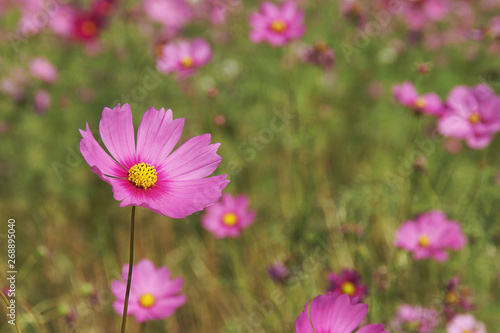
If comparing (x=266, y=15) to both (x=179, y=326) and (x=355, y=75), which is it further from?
(x=179, y=326)

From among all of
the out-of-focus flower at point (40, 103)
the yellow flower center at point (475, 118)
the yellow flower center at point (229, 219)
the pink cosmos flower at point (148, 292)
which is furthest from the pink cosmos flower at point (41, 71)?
the yellow flower center at point (475, 118)

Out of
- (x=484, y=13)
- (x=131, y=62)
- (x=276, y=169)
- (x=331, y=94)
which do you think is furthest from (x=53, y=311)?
(x=484, y=13)

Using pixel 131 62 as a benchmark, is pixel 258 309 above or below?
below

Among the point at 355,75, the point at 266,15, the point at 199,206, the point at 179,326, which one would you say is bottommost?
the point at 199,206

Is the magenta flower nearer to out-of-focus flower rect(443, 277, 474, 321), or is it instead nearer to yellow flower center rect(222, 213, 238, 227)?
out-of-focus flower rect(443, 277, 474, 321)

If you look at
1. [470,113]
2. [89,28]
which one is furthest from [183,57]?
[470,113]

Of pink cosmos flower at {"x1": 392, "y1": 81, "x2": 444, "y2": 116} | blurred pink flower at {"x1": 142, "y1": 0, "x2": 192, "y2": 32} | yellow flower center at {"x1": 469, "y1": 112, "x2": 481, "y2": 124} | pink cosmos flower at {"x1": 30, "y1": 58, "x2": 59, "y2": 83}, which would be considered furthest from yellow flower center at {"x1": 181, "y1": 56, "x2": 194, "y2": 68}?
yellow flower center at {"x1": 469, "y1": 112, "x2": 481, "y2": 124}
